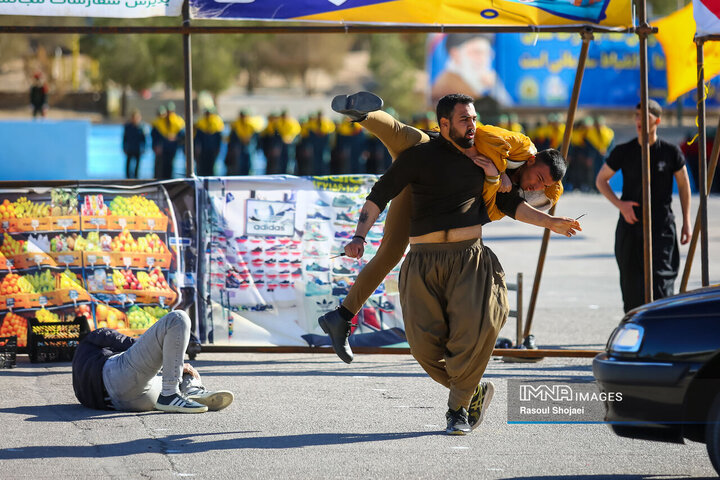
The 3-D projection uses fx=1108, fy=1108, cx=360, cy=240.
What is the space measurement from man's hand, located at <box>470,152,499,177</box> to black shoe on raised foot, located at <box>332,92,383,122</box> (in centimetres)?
62

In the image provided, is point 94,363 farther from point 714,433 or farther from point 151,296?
point 714,433

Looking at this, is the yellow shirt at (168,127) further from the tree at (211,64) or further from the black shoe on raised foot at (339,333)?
the tree at (211,64)

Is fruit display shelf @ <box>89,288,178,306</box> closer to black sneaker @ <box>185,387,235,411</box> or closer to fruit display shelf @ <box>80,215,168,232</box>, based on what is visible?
fruit display shelf @ <box>80,215,168,232</box>

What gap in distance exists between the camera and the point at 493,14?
8039 millimetres

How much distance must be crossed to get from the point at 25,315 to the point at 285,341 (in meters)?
1.97

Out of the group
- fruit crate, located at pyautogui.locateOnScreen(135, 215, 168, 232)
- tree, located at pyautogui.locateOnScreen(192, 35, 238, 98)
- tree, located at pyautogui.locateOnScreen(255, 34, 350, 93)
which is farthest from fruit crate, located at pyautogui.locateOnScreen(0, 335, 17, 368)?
tree, located at pyautogui.locateOnScreen(255, 34, 350, 93)

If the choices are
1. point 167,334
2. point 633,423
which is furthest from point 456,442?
point 167,334

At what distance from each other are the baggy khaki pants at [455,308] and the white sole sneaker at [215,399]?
4.21 ft

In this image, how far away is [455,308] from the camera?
6090mm

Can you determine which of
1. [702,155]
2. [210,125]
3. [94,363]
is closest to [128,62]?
[210,125]

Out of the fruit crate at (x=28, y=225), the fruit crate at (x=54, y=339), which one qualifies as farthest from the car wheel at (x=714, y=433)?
the fruit crate at (x=28, y=225)

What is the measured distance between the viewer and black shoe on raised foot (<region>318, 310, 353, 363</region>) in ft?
21.1

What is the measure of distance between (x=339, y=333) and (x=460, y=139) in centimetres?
134
